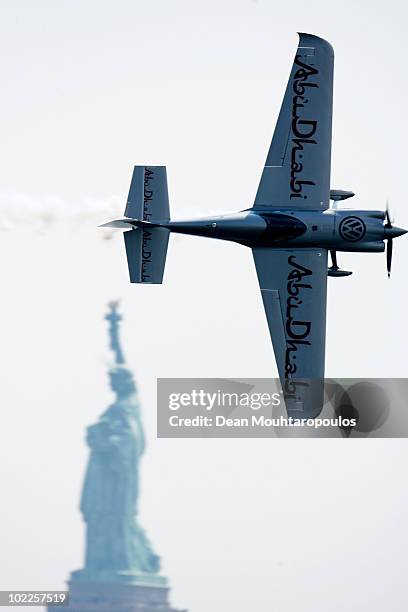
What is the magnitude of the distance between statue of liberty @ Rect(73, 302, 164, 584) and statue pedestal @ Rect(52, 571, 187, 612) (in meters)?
0.19

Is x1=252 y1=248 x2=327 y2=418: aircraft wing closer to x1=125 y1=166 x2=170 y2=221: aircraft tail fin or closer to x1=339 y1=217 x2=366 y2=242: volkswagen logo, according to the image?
x1=339 y1=217 x2=366 y2=242: volkswagen logo

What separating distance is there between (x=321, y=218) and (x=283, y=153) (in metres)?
2.16

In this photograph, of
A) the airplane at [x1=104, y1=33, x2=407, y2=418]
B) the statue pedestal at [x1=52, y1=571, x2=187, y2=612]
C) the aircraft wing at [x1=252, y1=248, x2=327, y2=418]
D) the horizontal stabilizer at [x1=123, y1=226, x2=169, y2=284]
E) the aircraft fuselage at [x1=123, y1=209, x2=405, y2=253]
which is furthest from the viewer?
the statue pedestal at [x1=52, y1=571, x2=187, y2=612]

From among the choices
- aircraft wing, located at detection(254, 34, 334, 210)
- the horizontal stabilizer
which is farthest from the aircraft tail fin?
aircraft wing, located at detection(254, 34, 334, 210)

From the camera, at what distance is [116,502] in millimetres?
79812

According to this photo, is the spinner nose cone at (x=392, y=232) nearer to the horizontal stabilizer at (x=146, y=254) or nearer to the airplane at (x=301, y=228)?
the airplane at (x=301, y=228)

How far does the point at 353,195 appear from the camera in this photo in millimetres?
41281

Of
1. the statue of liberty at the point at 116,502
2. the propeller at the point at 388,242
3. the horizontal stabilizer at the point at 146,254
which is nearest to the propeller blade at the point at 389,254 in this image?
the propeller at the point at 388,242

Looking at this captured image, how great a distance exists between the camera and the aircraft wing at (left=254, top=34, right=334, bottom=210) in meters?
41.5

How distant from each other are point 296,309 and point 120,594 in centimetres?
3817

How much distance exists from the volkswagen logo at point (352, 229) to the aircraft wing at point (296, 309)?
81cm

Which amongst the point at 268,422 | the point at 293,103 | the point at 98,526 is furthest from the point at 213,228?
the point at 98,526

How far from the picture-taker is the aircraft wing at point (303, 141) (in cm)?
4150

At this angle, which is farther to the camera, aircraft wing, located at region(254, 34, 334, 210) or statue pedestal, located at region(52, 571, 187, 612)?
statue pedestal, located at region(52, 571, 187, 612)
